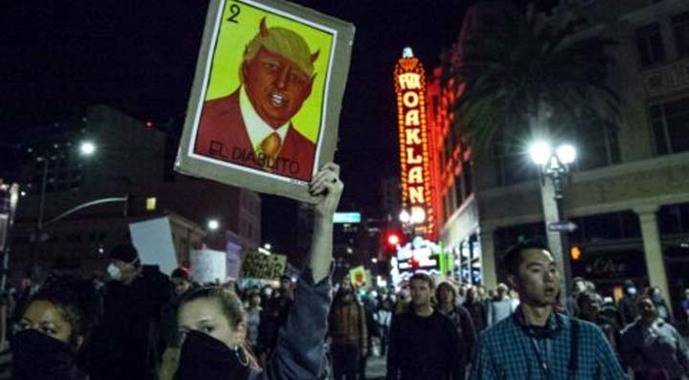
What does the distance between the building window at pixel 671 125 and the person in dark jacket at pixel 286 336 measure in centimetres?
2625

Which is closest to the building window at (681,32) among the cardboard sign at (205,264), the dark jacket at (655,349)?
the dark jacket at (655,349)

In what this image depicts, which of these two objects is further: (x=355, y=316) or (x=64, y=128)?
(x=64, y=128)

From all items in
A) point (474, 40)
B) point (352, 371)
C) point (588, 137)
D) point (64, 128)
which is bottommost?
point (352, 371)

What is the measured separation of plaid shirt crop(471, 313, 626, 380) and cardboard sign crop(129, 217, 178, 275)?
5510 millimetres

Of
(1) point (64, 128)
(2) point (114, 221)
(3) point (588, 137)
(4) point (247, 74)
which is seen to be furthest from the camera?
(1) point (64, 128)

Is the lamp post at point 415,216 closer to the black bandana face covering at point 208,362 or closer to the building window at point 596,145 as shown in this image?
the building window at point 596,145

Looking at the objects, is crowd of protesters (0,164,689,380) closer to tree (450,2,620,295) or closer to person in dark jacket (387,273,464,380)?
person in dark jacket (387,273,464,380)

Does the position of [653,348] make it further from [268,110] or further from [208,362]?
[208,362]

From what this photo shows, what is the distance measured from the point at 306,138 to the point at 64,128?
82.9 meters

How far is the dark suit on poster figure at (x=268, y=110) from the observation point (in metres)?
2.74

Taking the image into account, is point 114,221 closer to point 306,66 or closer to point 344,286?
point 344,286

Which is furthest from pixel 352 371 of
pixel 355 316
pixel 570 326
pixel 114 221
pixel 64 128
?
pixel 64 128

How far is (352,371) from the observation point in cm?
1127

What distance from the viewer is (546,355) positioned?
3.30 m
